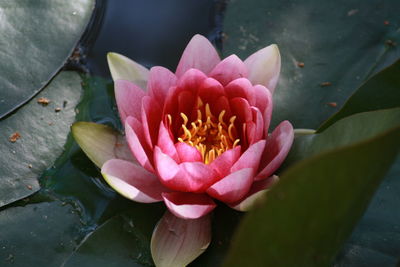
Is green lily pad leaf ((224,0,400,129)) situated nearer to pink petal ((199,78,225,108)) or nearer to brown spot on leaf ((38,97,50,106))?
pink petal ((199,78,225,108))

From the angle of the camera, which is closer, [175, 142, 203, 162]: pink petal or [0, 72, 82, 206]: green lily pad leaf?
[175, 142, 203, 162]: pink petal

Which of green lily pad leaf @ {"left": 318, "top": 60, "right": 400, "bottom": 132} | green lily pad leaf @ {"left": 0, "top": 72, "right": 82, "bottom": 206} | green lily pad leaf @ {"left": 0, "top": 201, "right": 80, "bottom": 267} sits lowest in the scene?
green lily pad leaf @ {"left": 0, "top": 201, "right": 80, "bottom": 267}

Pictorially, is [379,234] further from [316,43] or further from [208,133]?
[316,43]

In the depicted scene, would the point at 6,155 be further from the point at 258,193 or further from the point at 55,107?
the point at 258,193

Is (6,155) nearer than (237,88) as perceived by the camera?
No

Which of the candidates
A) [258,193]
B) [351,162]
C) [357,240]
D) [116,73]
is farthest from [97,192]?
[351,162]

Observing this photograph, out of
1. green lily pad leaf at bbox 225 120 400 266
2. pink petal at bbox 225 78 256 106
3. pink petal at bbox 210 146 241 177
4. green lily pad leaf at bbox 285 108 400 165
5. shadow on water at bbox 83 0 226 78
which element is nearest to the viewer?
green lily pad leaf at bbox 225 120 400 266

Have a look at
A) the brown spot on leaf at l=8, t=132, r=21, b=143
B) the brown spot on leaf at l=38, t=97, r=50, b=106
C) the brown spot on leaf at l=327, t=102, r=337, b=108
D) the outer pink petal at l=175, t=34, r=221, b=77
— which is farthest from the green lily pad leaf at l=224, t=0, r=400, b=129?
the brown spot on leaf at l=8, t=132, r=21, b=143

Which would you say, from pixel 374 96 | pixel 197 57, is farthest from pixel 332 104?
pixel 197 57

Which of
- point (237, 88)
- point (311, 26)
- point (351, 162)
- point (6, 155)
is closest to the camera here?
point (351, 162)
